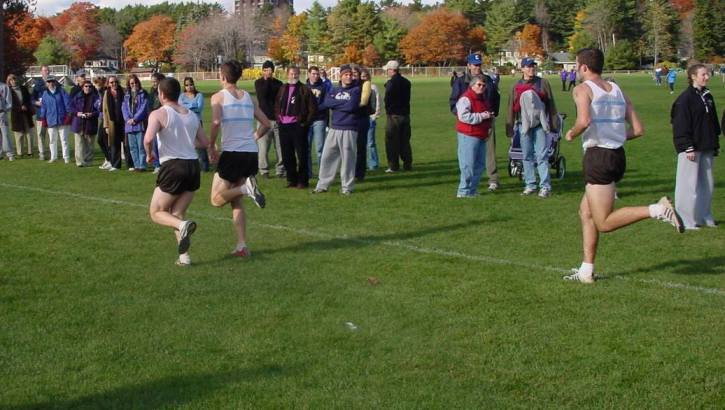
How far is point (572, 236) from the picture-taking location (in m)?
10.1

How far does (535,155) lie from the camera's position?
13195 millimetres

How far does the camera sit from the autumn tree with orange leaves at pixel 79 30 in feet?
455

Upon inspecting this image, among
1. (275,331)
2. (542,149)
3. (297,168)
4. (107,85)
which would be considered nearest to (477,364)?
(275,331)

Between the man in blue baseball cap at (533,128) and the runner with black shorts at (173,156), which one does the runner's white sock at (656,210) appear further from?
the man in blue baseball cap at (533,128)

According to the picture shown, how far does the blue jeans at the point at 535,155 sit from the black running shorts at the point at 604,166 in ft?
17.2

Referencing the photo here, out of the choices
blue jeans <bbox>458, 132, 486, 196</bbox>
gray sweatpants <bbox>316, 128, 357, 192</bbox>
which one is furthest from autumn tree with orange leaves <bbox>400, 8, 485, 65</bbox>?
blue jeans <bbox>458, 132, 486, 196</bbox>

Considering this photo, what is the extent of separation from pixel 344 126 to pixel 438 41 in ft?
375

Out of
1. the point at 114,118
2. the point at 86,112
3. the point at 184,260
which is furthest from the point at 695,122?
the point at 86,112

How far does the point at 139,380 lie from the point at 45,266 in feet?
12.2

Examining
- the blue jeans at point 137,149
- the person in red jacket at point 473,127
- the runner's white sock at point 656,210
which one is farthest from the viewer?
the blue jeans at point 137,149

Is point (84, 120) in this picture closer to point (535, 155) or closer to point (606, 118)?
point (535, 155)

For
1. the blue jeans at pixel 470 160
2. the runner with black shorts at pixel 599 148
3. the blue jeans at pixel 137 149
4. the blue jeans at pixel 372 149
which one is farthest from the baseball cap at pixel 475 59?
the blue jeans at pixel 137 149

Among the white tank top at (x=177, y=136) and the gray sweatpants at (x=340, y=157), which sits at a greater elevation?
the white tank top at (x=177, y=136)

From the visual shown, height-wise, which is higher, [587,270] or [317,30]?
[317,30]
